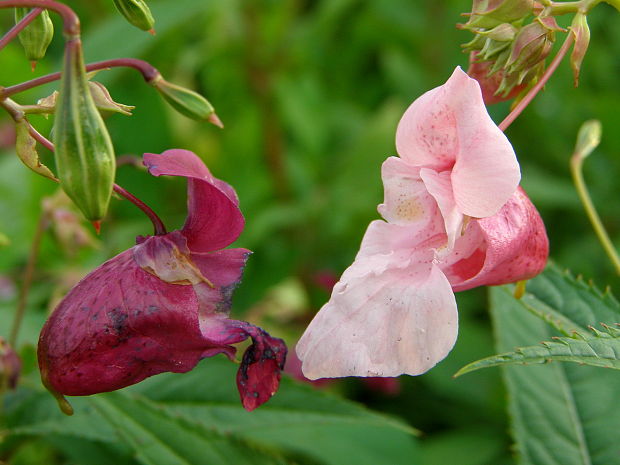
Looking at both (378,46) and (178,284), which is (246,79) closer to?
(378,46)

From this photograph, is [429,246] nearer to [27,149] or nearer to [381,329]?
[381,329]

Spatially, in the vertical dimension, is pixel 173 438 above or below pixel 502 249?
below

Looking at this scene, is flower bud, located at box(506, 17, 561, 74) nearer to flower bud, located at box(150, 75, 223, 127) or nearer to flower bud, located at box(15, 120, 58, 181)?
flower bud, located at box(150, 75, 223, 127)

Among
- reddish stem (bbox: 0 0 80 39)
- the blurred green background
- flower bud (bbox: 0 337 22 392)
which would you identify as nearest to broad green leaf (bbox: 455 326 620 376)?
reddish stem (bbox: 0 0 80 39)

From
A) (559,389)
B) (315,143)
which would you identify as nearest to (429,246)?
(559,389)

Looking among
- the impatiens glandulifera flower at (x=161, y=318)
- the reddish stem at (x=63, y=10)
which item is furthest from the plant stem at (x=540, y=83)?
the reddish stem at (x=63, y=10)

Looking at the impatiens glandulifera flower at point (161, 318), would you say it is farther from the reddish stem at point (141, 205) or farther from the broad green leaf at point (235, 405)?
the broad green leaf at point (235, 405)
